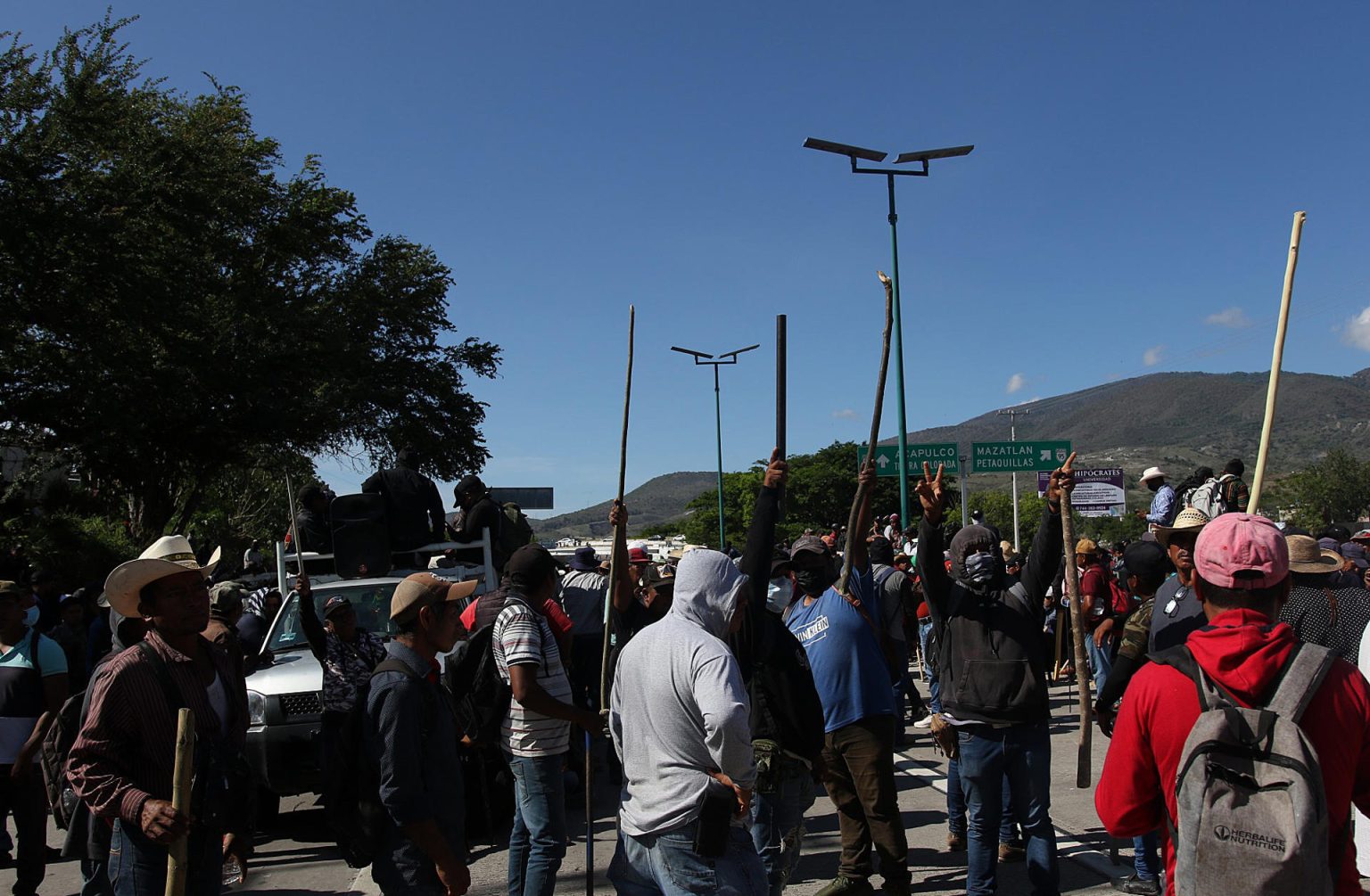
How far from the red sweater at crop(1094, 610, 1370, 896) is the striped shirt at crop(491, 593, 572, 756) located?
289 centimetres

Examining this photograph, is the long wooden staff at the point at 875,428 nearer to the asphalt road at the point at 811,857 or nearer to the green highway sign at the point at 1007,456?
the asphalt road at the point at 811,857

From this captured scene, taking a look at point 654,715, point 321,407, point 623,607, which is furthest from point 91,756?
point 321,407

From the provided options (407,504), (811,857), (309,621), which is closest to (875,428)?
(811,857)

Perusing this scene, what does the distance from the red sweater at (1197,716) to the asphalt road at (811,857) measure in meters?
3.49

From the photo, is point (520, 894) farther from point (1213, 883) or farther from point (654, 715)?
point (1213, 883)

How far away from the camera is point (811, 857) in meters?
6.91

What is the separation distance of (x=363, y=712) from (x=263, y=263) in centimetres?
2929

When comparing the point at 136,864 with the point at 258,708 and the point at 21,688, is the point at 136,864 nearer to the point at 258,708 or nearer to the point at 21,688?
the point at 21,688

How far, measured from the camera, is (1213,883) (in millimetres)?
2486

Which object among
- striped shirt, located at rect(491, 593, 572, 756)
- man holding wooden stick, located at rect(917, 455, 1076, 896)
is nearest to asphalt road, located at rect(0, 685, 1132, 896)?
man holding wooden stick, located at rect(917, 455, 1076, 896)

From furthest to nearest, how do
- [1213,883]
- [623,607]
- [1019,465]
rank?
[1019,465] < [623,607] < [1213,883]

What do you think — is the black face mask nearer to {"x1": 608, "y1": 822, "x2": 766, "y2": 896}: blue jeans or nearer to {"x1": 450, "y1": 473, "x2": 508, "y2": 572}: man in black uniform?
{"x1": 608, "y1": 822, "x2": 766, "y2": 896}: blue jeans

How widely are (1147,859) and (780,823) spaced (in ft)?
6.78

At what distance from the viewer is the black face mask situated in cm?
583
